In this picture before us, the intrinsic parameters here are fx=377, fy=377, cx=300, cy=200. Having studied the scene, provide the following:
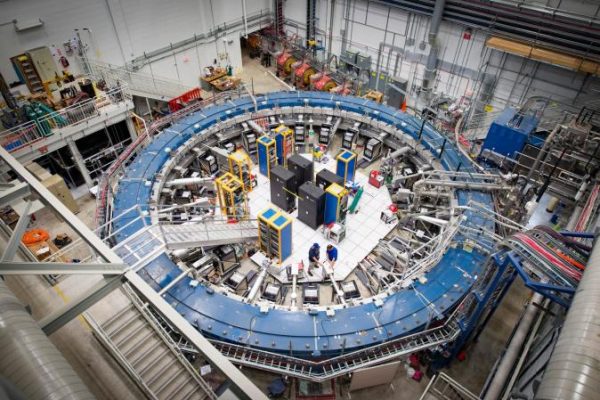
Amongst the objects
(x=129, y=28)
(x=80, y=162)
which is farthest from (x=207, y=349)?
(x=129, y=28)

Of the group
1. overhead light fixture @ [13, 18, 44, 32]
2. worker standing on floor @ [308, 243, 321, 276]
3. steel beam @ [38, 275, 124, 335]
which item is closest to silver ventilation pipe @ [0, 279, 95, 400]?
steel beam @ [38, 275, 124, 335]

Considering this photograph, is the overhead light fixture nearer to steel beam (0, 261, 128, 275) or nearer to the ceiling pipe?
steel beam (0, 261, 128, 275)

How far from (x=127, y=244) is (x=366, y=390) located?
9.17 meters

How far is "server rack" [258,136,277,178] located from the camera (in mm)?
18750

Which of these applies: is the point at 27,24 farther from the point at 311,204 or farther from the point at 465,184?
the point at 465,184

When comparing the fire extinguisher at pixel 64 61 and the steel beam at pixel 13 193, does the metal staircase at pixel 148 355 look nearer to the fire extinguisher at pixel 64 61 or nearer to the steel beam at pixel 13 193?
the steel beam at pixel 13 193

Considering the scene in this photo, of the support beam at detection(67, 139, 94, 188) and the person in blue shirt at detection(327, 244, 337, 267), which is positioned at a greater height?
the support beam at detection(67, 139, 94, 188)

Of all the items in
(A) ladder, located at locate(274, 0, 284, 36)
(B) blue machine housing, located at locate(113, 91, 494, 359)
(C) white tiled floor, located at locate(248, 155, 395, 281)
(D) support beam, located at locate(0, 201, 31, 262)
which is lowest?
(C) white tiled floor, located at locate(248, 155, 395, 281)

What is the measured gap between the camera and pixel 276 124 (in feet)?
71.9

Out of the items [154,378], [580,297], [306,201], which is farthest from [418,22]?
[154,378]

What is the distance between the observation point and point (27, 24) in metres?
17.6

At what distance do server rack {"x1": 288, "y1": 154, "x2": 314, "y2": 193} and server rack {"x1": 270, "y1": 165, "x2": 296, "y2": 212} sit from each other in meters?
0.33

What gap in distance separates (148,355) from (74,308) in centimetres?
364

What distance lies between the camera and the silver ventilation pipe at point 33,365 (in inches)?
151
